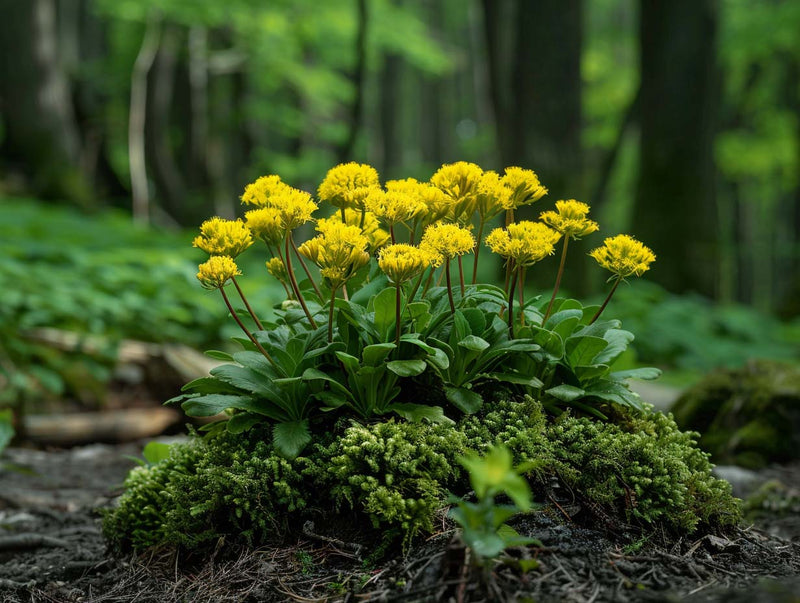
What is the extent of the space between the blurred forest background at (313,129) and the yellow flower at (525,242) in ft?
13.2

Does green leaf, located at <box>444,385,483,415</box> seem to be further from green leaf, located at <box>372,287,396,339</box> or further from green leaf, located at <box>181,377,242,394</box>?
green leaf, located at <box>181,377,242,394</box>

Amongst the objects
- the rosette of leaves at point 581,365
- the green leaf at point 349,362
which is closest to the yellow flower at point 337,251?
the green leaf at point 349,362

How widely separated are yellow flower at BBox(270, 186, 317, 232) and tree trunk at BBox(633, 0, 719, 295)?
28.4 feet

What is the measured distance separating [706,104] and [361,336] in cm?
927

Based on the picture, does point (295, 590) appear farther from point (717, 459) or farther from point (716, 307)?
point (716, 307)

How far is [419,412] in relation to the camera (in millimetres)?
2113

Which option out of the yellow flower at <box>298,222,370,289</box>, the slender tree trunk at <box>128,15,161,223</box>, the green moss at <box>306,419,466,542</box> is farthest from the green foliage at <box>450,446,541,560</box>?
the slender tree trunk at <box>128,15,161,223</box>

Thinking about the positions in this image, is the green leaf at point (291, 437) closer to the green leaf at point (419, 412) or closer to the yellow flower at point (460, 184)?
the green leaf at point (419, 412)

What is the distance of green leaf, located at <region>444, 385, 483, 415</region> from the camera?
2135 millimetres

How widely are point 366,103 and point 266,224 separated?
41.6 feet

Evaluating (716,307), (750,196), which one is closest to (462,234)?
(716,307)

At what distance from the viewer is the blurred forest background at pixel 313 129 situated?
21.5 ft

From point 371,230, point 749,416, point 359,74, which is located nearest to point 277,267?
point 371,230

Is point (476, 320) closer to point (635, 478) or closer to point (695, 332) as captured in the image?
point (635, 478)
